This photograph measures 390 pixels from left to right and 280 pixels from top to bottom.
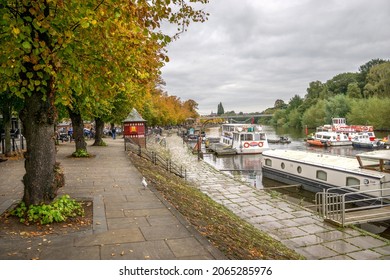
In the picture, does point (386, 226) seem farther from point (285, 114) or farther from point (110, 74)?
point (285, 114)

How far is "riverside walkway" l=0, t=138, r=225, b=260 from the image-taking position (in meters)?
5.78

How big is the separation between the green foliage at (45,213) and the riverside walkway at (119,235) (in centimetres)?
57

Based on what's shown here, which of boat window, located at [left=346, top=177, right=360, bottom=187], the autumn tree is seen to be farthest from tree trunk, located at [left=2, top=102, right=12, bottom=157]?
boat window, located at [left=346, top=177, right=360, bottom=187]

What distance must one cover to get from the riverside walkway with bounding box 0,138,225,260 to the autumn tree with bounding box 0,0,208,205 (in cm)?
152

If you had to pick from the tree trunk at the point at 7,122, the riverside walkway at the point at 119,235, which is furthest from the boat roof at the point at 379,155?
the tree trunk at the point at 7,122

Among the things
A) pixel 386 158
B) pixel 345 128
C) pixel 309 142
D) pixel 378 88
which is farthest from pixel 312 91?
pixel 386 158

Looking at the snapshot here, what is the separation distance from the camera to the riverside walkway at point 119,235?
5777 millimetres

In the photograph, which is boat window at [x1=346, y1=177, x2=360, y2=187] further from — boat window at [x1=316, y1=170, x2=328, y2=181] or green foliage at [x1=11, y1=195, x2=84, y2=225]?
green foliage at [x1=11, y1=195, x2=84, y2=225]

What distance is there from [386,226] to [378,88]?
85935mm

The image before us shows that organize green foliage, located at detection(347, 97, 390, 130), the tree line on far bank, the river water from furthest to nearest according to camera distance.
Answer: the tree line on far bank → green foliage, located at detection(347, 97, 390, 130) → the river water

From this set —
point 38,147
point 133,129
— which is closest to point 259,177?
point 133,129

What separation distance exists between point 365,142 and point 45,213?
52914 millimetres

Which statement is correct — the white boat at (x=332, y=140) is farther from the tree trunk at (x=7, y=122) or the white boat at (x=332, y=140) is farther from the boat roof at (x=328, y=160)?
the tree trunk at (x=7, y=122)

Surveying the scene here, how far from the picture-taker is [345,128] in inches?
2516
